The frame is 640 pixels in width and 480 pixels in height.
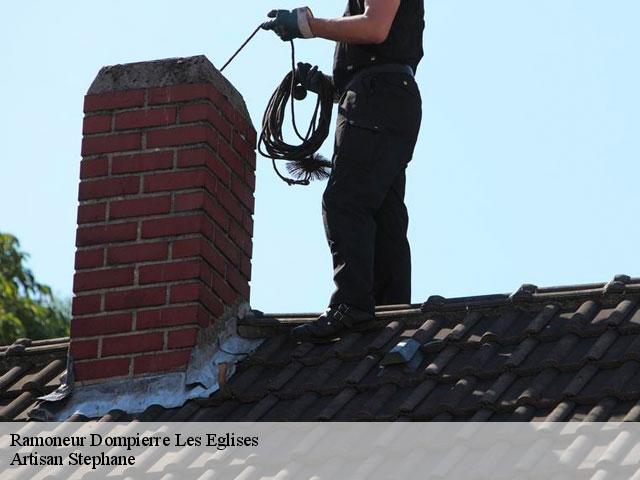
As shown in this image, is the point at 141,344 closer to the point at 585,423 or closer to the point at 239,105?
the point at 239,105

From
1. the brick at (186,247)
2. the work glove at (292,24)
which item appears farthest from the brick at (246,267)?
the work glove at (292,24)

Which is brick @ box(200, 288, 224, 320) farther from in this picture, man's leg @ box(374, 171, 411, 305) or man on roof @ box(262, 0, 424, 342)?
man's leg @ box(374, 171, 411, 305)

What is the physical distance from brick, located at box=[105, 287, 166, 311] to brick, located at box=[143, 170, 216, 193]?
0.45m

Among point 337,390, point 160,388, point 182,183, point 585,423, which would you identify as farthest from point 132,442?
point 585,423

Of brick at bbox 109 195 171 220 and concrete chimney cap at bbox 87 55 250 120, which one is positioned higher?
concrete chimney cap at bbox 87 55 250 120

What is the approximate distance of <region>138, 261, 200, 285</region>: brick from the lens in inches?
267

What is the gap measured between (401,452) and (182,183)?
1857 mm

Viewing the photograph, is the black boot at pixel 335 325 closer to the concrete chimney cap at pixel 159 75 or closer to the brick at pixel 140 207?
the brick at pixel 140 207

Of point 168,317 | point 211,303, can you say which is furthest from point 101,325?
point 211,303

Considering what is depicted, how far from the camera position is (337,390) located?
20.6 feet

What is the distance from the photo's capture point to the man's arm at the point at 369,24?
6973 mm

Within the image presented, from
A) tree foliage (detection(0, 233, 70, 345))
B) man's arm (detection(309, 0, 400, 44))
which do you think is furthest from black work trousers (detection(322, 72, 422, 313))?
tree foliage (detection(0, 233, 70, 345))

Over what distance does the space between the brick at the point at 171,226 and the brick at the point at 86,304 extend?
34 centimetres

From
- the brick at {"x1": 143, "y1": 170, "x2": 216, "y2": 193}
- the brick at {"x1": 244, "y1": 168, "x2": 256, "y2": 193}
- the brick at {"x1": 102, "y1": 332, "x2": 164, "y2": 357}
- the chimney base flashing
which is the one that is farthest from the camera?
the brick at {"x1": 244, "y1": 168, "x2": 256, "y2": 193}
